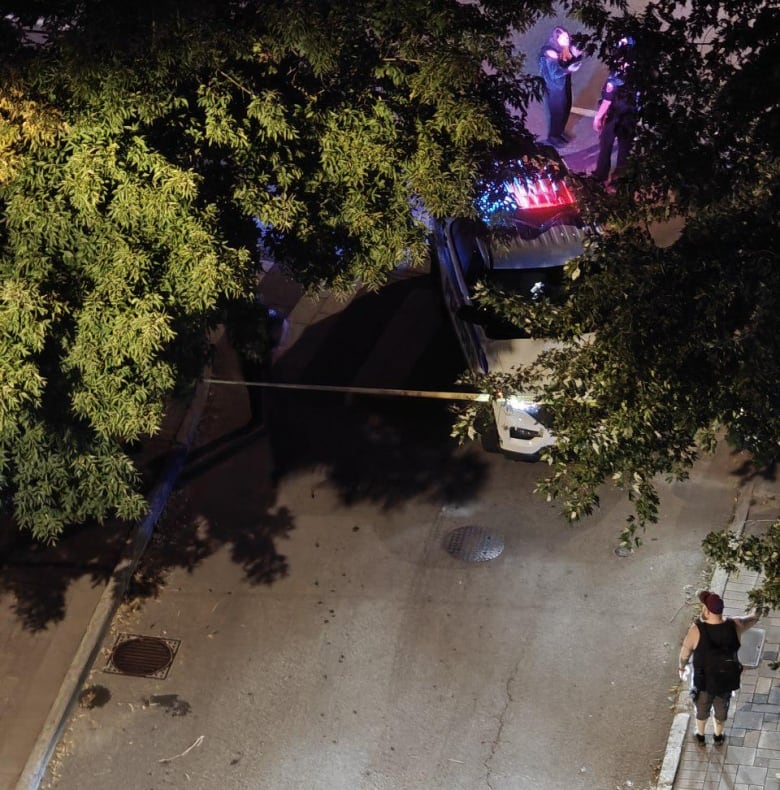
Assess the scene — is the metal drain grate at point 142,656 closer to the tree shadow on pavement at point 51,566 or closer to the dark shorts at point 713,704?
the tree shadow on pavement at point 51,566

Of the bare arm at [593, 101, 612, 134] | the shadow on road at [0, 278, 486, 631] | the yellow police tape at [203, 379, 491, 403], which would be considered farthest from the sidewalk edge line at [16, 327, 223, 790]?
the bare arm at [593, 101, 612, 134]

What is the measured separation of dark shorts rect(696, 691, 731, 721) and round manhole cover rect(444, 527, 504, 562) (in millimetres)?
2796

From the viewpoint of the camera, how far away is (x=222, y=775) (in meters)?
9.21

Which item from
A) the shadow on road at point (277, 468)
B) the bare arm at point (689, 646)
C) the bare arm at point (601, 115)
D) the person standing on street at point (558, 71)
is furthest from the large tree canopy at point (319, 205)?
the bare arm at point (601, 115)

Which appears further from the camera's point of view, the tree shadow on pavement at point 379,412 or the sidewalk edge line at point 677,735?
the tree shadow on pavement at point 379,412

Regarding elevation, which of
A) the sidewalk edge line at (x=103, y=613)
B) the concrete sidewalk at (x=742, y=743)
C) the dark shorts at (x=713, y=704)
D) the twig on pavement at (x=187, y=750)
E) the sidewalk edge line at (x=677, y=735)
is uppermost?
the sidewalk edge line at (x=103, y=613)

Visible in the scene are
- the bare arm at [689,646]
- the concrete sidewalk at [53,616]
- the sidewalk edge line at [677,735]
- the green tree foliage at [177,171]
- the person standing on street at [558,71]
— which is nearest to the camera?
the green tree foliage at [177,171]

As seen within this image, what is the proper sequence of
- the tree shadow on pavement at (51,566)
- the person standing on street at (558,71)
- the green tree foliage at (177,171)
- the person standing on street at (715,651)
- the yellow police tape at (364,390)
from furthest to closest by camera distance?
the person standing on street at (558,71), the yellow police tape at (364,390), the tree shadow on pavement at (51,566), the person standing on street at (715,651), the green tree foliage at (177,171)

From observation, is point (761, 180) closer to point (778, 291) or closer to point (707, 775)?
point (778, 291)

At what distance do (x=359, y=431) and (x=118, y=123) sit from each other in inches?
246

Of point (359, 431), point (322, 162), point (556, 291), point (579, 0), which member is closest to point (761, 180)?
point (579, 0)

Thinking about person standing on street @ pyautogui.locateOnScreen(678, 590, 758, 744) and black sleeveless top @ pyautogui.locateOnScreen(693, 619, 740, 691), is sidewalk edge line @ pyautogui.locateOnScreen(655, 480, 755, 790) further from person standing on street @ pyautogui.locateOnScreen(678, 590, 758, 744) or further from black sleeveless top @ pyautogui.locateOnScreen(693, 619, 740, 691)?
black sleeveless top @ pyautogui.locateOnScreen(693, 619, 740, 691)

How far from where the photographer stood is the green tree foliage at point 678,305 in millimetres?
7258

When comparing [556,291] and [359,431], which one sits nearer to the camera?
[556,291]
